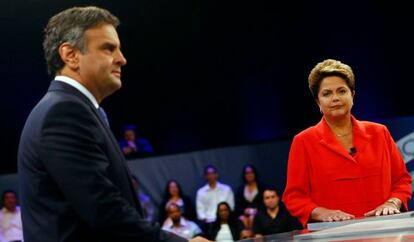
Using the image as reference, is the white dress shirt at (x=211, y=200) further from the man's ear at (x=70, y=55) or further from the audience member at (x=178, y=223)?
the man's ear at (x=70, y=55)

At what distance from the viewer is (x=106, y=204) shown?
1.71 m

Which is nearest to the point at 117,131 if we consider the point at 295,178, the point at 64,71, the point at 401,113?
the point at 401,113

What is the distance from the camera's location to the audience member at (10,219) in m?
7.98

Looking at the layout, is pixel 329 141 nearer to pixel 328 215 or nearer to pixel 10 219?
pixel 328 215

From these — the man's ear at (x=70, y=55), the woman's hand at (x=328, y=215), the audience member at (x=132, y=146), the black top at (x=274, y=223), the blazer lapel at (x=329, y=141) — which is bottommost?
the black top at (x=274, y=223)

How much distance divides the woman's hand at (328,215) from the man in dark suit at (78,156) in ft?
2.95

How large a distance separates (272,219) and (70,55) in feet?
19.3

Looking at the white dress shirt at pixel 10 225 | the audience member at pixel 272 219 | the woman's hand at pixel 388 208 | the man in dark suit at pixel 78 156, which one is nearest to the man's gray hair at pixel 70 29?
the man in dark suit at pixel 78 156

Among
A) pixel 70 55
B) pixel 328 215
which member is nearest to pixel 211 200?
pixel 328 215

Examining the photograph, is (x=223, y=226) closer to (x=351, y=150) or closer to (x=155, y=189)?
(x=155, y=189)

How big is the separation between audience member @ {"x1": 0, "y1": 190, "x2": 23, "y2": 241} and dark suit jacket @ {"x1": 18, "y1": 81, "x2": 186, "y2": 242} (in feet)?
21.0

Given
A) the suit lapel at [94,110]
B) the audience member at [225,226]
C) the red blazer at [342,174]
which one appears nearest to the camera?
the suit lapel at [94,110]

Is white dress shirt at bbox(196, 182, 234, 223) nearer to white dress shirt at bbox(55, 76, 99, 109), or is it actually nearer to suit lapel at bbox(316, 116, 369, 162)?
suit lapel at bbox(316, 116, 369, 162)

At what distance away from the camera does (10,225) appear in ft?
26.4
